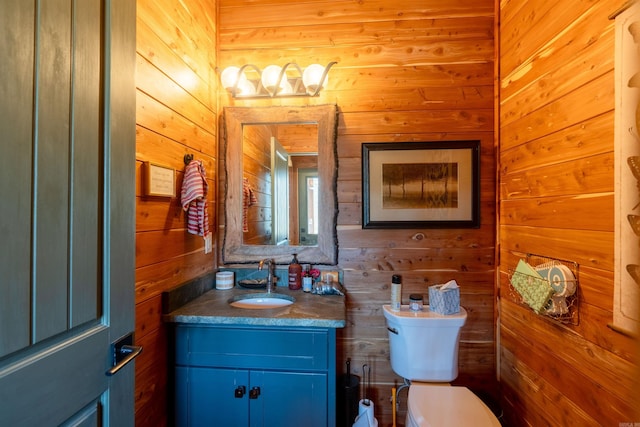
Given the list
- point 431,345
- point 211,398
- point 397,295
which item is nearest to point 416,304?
point 397,295

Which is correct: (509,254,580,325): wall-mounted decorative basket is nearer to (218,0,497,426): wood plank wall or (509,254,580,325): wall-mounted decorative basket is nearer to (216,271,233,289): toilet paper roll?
(218,0,497,426): wood plank wall

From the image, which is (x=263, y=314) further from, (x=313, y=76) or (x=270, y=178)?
(x=313, y=76)

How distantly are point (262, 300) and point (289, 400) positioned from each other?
0.53 metres

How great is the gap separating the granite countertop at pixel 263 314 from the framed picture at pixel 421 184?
23.3 inches

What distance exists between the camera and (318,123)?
1.67 metres

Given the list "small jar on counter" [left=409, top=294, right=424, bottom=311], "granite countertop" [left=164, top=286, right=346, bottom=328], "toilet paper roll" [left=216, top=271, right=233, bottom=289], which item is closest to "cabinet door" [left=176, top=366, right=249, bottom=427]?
"granite countertop" [left=164, top=286, right=346, bottom=328]

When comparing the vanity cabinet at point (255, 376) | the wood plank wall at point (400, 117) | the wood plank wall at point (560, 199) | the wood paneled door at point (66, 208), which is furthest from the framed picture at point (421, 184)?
the wood paneled door at point (66, 208)

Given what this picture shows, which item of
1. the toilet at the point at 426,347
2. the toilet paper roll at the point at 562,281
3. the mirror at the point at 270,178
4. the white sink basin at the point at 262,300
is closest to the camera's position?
the toilet paper roll at the point at 562,281

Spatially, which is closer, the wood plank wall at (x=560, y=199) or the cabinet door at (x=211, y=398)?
the wood plank wall at (x=560, y=199)

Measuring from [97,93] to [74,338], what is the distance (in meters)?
0.60

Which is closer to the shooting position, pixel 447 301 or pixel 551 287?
pixel 551 287

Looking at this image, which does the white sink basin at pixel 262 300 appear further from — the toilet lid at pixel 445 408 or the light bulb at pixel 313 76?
the light bulb at pixel 313 76

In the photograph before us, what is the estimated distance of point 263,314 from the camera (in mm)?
1238

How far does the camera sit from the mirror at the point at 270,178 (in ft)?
5.45
